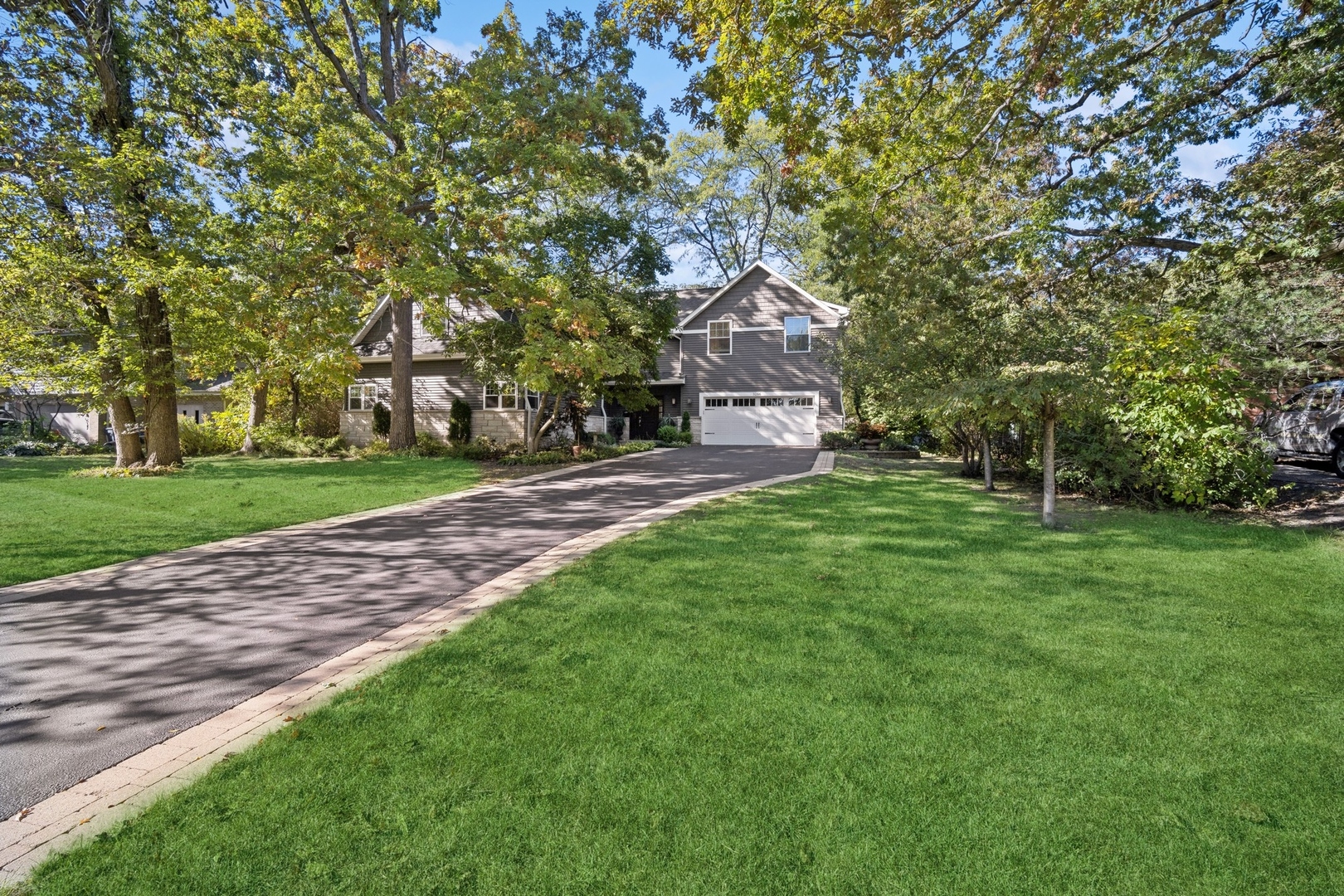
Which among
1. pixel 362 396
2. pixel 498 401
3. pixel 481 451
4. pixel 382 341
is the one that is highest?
pixel 382 341

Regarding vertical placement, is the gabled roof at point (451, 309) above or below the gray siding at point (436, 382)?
above

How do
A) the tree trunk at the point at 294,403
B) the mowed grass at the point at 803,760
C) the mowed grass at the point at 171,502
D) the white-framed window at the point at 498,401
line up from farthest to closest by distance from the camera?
1. the white-framed window at the point at 498,401
2. the tree trunk at the point at 294,403
3. the mowed grass at the point at 171,502
4. the mowed grass at the point at 803,760

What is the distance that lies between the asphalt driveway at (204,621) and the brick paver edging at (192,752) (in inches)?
4.8

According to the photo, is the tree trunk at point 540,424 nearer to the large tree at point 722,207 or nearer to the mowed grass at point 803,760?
the mowed grass at point 803,760

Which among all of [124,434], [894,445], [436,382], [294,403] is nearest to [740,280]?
[894,445]

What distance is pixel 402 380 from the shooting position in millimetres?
18094

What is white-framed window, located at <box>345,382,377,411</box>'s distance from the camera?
22.2m

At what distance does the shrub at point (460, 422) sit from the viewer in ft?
68.1

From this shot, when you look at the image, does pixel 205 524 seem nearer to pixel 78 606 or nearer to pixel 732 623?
pixel 78 606

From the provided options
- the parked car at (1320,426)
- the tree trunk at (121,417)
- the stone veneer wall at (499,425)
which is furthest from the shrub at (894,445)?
the tree trunk at (121,417)

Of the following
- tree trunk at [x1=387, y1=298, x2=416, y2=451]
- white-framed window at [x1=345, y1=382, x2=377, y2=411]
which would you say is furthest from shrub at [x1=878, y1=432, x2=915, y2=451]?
white-framed window at [x1=345, y1=382, x2=377, y2=411]

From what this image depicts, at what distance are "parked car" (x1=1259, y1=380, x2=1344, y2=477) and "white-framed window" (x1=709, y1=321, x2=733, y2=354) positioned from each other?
15.9 metres

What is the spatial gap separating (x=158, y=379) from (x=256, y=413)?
766cm

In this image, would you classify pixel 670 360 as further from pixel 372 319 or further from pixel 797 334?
pixel 372 319
